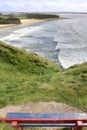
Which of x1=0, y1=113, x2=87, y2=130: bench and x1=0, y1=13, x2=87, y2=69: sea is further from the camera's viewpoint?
x1=0, y1=13, x2=87, y2=69: sea

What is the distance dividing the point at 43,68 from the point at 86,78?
6958mm

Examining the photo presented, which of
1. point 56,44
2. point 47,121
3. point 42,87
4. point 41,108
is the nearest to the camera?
point 47,121

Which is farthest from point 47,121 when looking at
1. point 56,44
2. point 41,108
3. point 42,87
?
point 56,44

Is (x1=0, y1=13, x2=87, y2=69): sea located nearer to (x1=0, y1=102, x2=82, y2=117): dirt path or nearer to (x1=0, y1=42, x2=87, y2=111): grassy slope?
(x1=0, y1=42, x2=87, y2=111): grassy slope

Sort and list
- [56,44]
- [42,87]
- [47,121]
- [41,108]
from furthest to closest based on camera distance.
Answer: [56,44] < [42,87] < [41,108] < [47,121]

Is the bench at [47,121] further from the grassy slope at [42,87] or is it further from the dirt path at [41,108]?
the grassy slope at [42,87]

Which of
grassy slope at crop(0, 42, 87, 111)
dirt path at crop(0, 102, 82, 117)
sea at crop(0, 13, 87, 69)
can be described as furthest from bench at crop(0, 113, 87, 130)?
sea at crop(0, 13, 87, 69)

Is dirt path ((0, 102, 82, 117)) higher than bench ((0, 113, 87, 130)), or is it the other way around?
bench ((0, 113, 87, 130))

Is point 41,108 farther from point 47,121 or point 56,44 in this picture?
point 56,44

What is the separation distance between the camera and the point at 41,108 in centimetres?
1255

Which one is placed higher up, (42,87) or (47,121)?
(47,121)

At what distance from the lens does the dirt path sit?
1234 cm

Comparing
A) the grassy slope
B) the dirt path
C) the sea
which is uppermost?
the dirt path

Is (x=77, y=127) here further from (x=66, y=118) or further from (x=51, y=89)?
(x=51, y=89)
